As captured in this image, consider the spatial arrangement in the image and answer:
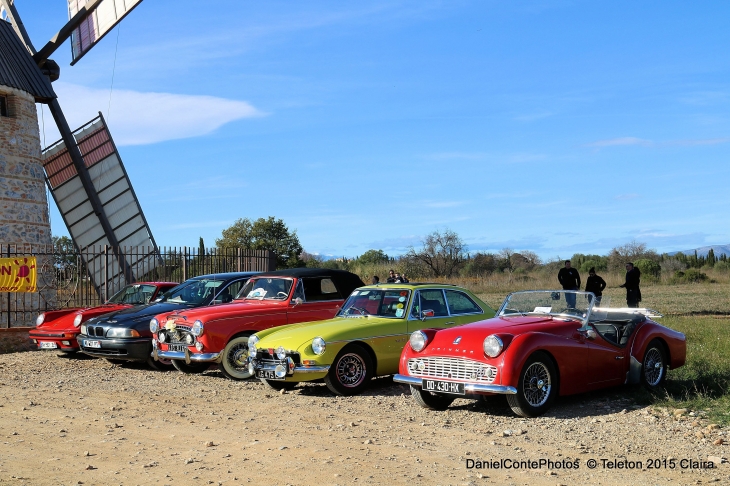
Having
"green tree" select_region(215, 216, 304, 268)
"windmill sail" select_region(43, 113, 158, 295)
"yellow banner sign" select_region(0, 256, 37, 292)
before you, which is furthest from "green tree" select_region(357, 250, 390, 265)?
"yellow banner sign" select_region(0, 256, 37, 292)

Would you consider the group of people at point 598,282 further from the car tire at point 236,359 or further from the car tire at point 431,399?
the car tire at point 431,399

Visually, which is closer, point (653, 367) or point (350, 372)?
point (653, 367)

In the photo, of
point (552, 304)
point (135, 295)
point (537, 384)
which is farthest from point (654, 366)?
point (135, 295)

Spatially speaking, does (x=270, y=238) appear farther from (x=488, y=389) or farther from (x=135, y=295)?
(x=488, y=389)

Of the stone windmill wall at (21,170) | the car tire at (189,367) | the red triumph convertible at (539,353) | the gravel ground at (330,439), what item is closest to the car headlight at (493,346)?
the red triumph convertible at (539,353)

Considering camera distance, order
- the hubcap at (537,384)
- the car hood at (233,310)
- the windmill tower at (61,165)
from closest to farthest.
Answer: the hubcap at (537,384) → the car hood at (233,310) → the windmill tower at (61,165)

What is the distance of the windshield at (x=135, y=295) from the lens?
50.6 ft

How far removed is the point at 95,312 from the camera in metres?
14.9

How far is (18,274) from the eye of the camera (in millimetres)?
18125

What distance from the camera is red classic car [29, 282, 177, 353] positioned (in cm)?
1473

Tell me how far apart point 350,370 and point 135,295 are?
714 centimetres

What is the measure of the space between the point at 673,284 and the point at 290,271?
1487 inches

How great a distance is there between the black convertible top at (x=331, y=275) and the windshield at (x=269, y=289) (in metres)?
0.11

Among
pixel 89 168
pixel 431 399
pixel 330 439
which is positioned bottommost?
pixel 330 439
